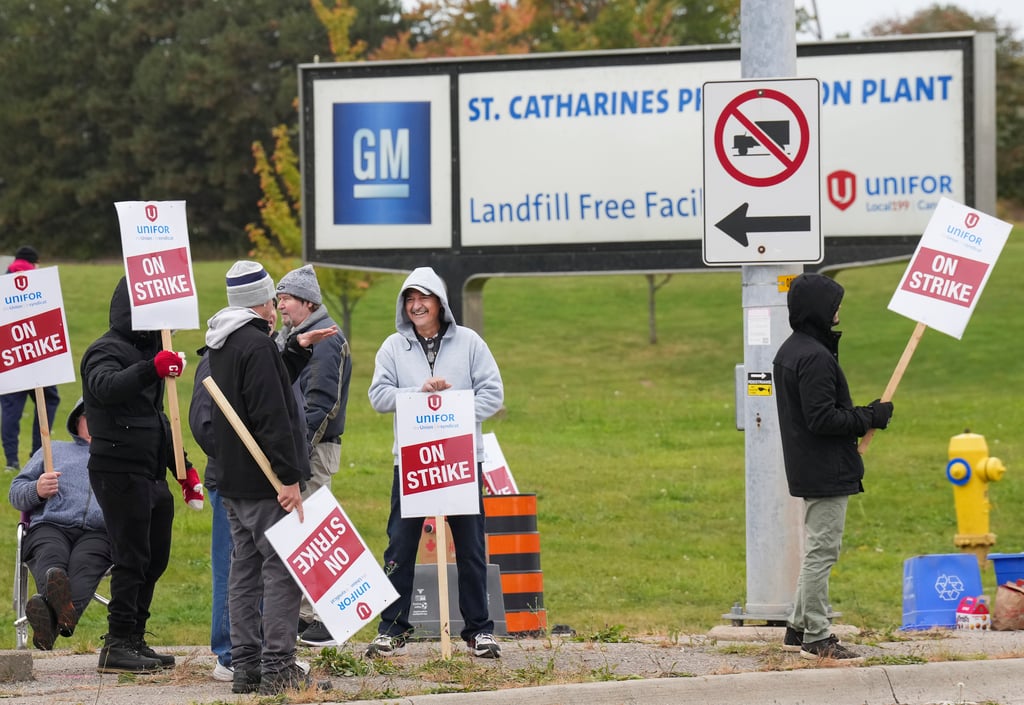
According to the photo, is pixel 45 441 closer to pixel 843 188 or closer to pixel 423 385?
pixel 423 385

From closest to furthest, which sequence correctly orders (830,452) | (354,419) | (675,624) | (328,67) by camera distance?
1. (830,452)
2. (675,624)
3. (328,67)
4. (354,419)

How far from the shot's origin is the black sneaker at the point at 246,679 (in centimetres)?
746

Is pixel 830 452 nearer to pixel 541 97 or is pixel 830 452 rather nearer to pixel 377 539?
pixel 377 539

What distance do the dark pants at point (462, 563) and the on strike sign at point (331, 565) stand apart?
0.84 m

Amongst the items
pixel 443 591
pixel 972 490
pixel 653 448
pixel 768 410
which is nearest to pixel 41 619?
pixel 443 591

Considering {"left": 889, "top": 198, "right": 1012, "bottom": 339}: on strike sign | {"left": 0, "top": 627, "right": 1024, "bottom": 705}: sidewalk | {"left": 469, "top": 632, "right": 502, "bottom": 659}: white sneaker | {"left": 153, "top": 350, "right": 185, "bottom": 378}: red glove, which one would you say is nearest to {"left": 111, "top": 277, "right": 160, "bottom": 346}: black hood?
{"left": 153, "top": 350, "right": 185, "bottom": 378}: red glove

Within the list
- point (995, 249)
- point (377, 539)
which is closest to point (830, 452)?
point (995, 249)

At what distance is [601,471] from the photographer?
1830cm

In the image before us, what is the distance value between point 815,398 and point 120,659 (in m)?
3.69

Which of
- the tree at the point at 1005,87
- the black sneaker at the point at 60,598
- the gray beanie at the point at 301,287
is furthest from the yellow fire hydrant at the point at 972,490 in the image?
the tree at the point at 1005,87

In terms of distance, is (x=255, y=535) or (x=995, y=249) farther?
(x=995, y=249)

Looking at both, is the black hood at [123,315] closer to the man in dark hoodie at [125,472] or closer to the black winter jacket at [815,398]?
the man in dark hoodie at [125,472]

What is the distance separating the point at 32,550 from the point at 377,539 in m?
5.59

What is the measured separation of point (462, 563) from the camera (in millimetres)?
8578
